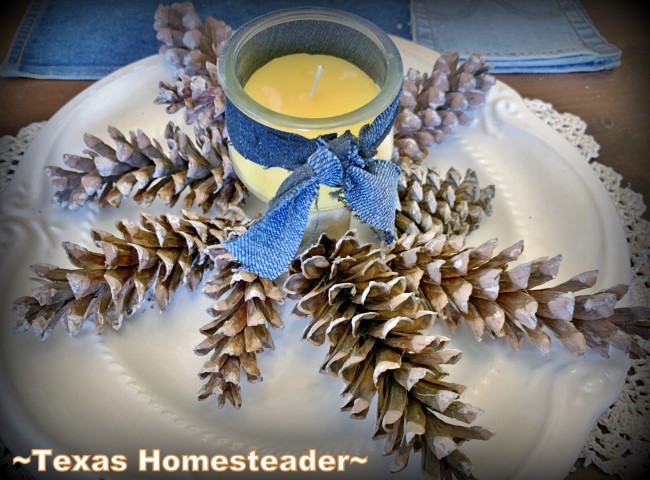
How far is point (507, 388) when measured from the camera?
0.51 metres

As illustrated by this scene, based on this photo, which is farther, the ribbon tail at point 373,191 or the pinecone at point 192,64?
the pinecone at point 192,64

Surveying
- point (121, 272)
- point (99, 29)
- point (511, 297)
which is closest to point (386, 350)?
point (511, 297)

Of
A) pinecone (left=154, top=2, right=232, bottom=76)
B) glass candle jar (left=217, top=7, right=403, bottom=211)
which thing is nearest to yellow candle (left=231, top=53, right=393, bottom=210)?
glass candle jar (left=217, top=7, right=403, bottom=211)

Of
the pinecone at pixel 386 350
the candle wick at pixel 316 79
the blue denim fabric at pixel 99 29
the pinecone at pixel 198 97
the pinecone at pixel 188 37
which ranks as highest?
the candle wick at pixel 316 79

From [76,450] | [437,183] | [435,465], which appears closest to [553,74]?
[437,183]

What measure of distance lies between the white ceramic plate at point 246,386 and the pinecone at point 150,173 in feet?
0.14

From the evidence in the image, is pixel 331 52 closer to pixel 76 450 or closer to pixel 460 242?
pixel 460 242

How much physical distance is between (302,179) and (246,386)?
0.59 ft

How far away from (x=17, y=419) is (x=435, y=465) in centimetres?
31

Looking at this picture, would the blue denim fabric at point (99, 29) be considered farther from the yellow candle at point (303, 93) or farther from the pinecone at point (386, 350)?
the pinecone at point (386, 350)

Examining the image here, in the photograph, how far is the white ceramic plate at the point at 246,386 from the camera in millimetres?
479

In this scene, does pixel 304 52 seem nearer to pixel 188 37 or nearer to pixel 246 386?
pixel 188 37

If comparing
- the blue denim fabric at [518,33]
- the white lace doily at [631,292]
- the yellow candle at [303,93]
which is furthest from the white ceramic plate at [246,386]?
the blue denim fabric at [518,33]

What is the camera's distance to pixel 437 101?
23.3 inches
